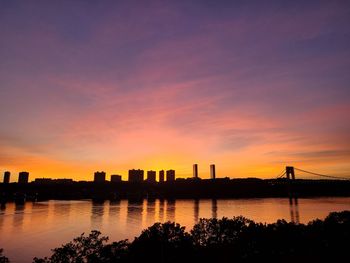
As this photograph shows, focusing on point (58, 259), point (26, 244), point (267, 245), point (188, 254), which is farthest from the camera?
point (26, 244)

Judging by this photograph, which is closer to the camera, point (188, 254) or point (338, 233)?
point (188, 254)

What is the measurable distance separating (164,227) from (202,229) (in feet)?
21.5

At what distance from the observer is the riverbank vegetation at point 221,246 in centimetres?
3181

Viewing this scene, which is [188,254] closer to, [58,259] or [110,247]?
[110,247]

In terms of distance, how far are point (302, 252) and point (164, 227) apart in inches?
622

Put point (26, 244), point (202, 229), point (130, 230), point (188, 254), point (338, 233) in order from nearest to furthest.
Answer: point (188, 254) → point (338, 233) → point (202, 229) → point (26, 244) → point (130, 230)

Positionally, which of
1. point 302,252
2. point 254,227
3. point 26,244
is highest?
point 254,227

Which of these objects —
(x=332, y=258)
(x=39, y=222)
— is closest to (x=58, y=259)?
(x=332, y=258)

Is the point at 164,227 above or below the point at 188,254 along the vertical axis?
above

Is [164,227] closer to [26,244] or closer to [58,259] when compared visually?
[58,259]

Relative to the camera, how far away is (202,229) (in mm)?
41250

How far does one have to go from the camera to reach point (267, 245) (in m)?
35.8

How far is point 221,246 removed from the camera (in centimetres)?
3603

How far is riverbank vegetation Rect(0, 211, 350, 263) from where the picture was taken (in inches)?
1252
